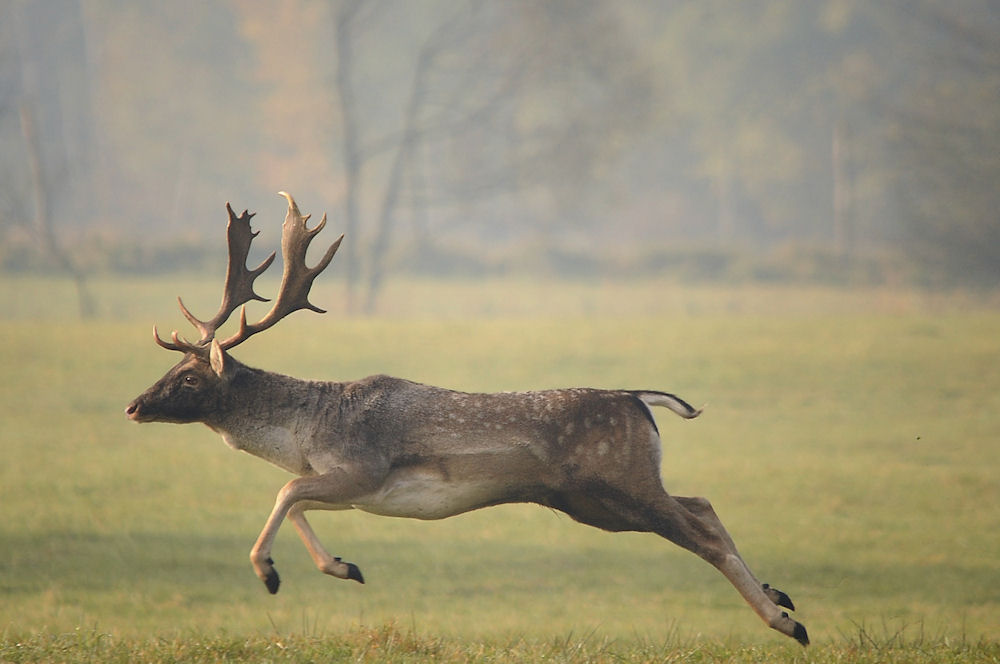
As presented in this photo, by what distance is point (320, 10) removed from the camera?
53.3 metres

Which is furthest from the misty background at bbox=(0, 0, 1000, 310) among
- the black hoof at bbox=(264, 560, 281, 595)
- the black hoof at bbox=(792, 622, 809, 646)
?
the black hoof at bbox=(792, 622, 809, 646)

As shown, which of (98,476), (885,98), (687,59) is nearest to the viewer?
(98,476)

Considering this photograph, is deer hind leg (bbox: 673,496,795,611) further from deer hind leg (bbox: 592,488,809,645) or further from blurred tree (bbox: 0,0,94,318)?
blurred tree (bbox: 0,0,94,318)

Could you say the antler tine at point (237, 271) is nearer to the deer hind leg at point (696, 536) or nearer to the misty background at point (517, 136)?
the deer hind leg at point (696, 536)

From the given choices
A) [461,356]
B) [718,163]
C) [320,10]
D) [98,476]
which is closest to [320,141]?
[320,10]

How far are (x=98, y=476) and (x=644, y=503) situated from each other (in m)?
12.1

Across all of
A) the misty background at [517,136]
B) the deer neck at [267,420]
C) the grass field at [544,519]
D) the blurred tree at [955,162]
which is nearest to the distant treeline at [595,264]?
the misty background at [517,136]

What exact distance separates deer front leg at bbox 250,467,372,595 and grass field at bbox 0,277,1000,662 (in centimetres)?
57

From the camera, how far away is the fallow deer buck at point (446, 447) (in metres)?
7.20

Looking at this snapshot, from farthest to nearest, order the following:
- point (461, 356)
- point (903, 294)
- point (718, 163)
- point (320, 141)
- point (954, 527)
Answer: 1. point (718, 163)
2. point (320, 141)
3. point (903, 294)
4. point (461, 356)
5. point (954, 527)

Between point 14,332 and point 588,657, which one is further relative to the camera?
point 14,332

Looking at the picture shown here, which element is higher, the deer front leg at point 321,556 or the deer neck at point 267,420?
the deer neck at point 267,420

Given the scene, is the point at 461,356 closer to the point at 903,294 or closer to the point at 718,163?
the point at 903,294

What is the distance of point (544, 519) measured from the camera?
16938 mm
